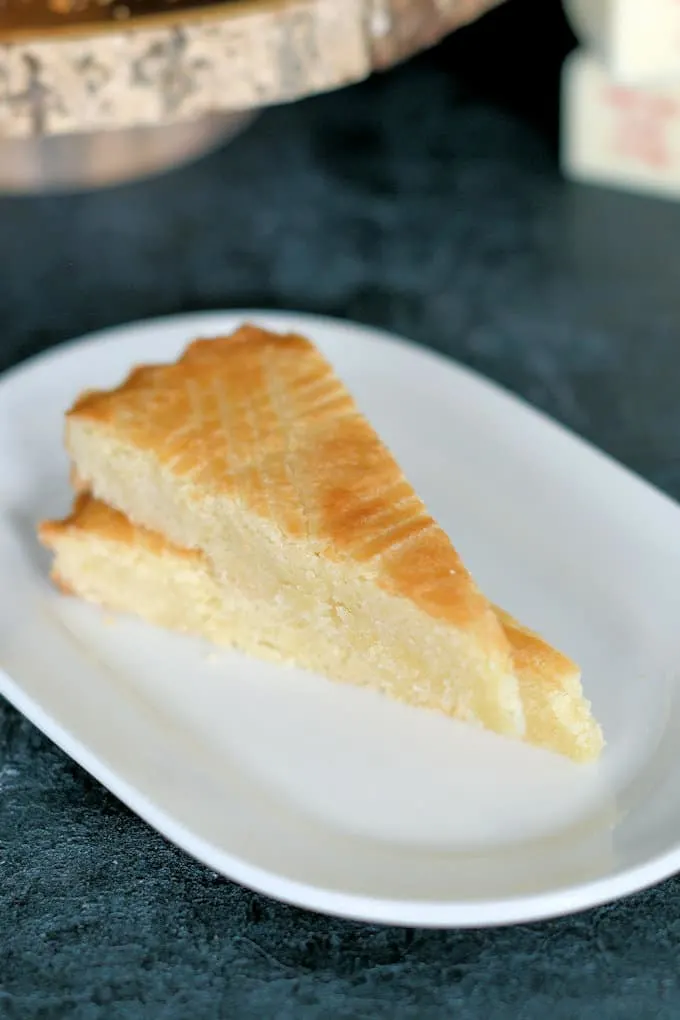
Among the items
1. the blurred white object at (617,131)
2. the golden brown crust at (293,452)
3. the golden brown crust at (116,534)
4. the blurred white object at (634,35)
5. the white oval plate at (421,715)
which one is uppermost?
the blurred white object at (634,35)

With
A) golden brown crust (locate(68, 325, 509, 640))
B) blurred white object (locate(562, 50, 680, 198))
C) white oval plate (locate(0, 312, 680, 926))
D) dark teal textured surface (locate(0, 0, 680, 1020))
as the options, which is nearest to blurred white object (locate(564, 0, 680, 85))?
blurred white object (locate(562, 50, 680, 198))

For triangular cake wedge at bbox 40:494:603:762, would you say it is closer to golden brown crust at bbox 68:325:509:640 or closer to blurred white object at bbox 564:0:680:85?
golden brown crust at bbox 68:325:509:640

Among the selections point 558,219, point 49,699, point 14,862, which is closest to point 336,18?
point 558,219

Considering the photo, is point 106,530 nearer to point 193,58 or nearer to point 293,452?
point 293,452

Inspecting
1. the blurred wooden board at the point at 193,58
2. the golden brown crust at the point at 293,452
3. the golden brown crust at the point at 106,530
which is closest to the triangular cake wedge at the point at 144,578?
the golden brown crust at the point at 106,530

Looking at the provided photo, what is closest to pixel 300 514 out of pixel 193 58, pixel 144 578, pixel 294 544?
pixel 294 544

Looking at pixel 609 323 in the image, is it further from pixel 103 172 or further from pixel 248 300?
pixel 103 172

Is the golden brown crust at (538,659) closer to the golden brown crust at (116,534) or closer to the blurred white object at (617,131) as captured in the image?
the golden brown crust at (116,534)

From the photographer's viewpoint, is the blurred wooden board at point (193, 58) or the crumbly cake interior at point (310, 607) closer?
the crumbly cake interior at point (310, 607)
